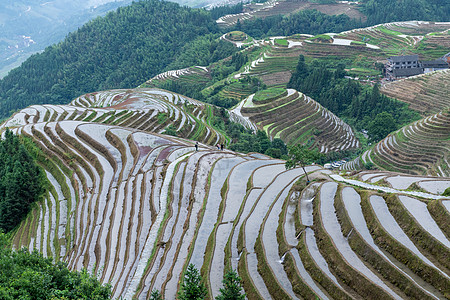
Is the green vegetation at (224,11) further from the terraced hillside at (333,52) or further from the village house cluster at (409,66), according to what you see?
the village house cluster at (409,66)

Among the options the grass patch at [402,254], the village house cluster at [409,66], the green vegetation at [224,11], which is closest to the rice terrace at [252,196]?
the grass patch at [402,254]

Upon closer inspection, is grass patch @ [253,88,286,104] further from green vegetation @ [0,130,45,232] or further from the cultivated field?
green vegetation @ [0,130,45,232]

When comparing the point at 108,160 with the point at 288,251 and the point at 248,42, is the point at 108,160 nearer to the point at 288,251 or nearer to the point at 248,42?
the point at 288,251

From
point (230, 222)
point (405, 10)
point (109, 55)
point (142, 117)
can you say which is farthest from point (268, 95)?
point (405, 10)

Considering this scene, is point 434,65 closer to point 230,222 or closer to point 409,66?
point 409,66

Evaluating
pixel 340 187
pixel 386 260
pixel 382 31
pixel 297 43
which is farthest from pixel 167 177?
pixel 382 31

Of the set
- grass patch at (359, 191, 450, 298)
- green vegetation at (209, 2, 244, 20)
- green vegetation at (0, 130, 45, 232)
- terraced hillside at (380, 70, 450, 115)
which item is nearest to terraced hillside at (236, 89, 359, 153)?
terraced hillside at (380, 70, 450, 115)
